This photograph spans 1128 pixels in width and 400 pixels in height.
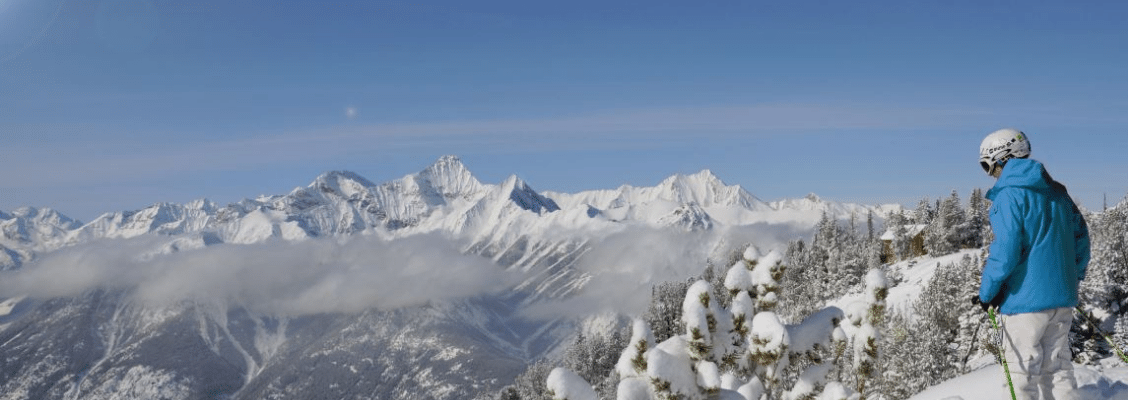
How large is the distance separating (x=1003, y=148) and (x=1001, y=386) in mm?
3275

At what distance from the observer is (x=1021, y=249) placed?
268 inches

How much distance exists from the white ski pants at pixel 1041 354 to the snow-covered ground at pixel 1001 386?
46 cm

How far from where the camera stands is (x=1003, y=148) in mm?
7297

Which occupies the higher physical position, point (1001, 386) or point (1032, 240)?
point (1032, 240)

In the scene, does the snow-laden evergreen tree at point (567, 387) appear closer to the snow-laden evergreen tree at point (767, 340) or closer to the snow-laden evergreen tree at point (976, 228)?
the snow-laden evergreen tree at point (767, 340)

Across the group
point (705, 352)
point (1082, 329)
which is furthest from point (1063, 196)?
point (1082, 329)

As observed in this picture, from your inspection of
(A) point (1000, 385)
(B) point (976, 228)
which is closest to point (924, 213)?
(B) point (976, 228)

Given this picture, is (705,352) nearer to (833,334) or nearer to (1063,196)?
(833,334)

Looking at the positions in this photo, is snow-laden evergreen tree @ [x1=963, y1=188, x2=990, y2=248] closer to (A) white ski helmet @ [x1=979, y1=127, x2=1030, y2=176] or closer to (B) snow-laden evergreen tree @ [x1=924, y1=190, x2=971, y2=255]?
(B) snow-laden evergreen tree @ [x1=924, y1=190, x2=971, y2=255]

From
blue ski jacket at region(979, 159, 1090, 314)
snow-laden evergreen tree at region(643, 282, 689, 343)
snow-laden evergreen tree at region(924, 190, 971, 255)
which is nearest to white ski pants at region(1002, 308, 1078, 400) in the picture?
blue ski jacket at region(979, 159, 1090, 314)

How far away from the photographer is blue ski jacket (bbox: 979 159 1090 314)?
6.77 metres

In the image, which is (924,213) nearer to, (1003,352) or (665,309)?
(665,309)

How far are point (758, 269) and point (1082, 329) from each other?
1350 inches

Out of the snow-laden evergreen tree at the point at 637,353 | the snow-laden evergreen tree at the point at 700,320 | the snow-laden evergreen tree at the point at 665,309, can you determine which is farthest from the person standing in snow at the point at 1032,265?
the snow-laden evergreen tree at the point at 665,309
